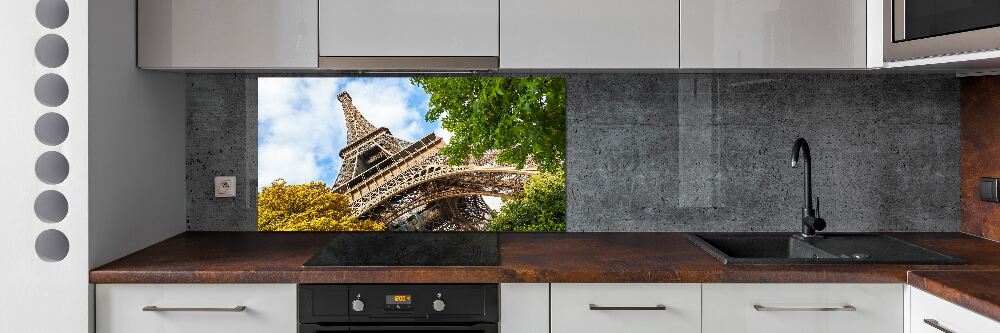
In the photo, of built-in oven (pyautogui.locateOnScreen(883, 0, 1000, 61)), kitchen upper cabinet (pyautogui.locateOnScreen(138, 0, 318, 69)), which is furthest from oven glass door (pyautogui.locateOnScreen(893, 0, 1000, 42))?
kitchen upper cabinet (pyautogui.locateOnScreen(138, 0, 318, 69))

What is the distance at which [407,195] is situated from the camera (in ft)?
8.66

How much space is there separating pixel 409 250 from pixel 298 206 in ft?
2.04

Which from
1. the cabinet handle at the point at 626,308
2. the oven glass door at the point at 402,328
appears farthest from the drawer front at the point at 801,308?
the oven glass door at the point at 402,328

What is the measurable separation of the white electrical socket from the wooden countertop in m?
2.10

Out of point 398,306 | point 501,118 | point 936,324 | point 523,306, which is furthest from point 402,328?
point 936,324

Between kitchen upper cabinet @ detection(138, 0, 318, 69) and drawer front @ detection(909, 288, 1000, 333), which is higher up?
kitchen upper cabinet @ detection(138, 0, 318, 69)

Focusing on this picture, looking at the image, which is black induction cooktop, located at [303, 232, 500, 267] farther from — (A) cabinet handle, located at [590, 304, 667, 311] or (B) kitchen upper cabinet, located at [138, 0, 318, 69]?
(B) kitchen upper cabinet, located at [138, 0, 318, 69]

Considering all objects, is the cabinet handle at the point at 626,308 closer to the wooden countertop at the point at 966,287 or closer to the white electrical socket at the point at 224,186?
the wooden countertop at the point at 966,287

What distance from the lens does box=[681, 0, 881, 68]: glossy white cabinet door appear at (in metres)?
2.18

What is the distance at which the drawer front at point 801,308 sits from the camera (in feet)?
6.16

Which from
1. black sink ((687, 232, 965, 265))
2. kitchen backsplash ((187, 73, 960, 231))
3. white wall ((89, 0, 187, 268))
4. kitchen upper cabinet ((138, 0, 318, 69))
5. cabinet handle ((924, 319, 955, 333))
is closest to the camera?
cabinet handle ((924, 319, 955, 333))

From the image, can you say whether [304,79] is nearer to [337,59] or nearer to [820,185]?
[337,59]
